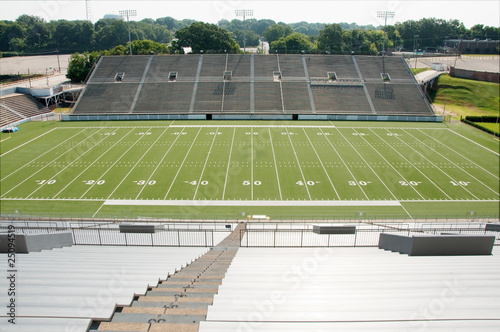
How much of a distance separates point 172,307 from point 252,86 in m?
42.0

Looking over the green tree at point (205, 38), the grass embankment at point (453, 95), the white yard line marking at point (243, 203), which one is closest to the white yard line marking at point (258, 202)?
the white yard line marking at point (243, 203)

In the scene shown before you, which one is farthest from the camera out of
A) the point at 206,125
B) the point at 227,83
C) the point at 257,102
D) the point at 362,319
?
the point at 227,83

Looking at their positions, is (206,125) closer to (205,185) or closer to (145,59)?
(205,185)

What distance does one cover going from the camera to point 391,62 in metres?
49.4

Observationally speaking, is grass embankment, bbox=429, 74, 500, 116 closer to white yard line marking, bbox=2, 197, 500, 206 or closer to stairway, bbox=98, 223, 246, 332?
white yard line marking, bbox=2, 197, 500, 206

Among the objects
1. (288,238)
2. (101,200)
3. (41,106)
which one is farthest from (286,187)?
(41,106)

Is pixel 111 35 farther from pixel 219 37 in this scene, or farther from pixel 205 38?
pixel 219 37

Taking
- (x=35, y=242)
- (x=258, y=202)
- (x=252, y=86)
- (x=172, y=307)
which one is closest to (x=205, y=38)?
(x=252, y=86)

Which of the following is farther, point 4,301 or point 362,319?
point 4,301

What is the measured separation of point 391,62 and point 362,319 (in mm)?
51831

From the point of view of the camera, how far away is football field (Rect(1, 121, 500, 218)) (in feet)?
69.6

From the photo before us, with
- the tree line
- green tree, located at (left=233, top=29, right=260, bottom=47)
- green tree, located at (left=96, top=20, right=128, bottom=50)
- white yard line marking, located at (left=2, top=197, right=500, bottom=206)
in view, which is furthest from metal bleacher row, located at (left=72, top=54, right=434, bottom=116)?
green tree, located at (left=233, top=29, right=260, bottom=47)

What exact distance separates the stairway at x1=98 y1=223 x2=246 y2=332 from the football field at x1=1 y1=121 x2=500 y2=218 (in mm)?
13283

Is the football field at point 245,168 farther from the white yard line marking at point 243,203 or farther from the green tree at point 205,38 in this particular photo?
the green tree at point 205,38
